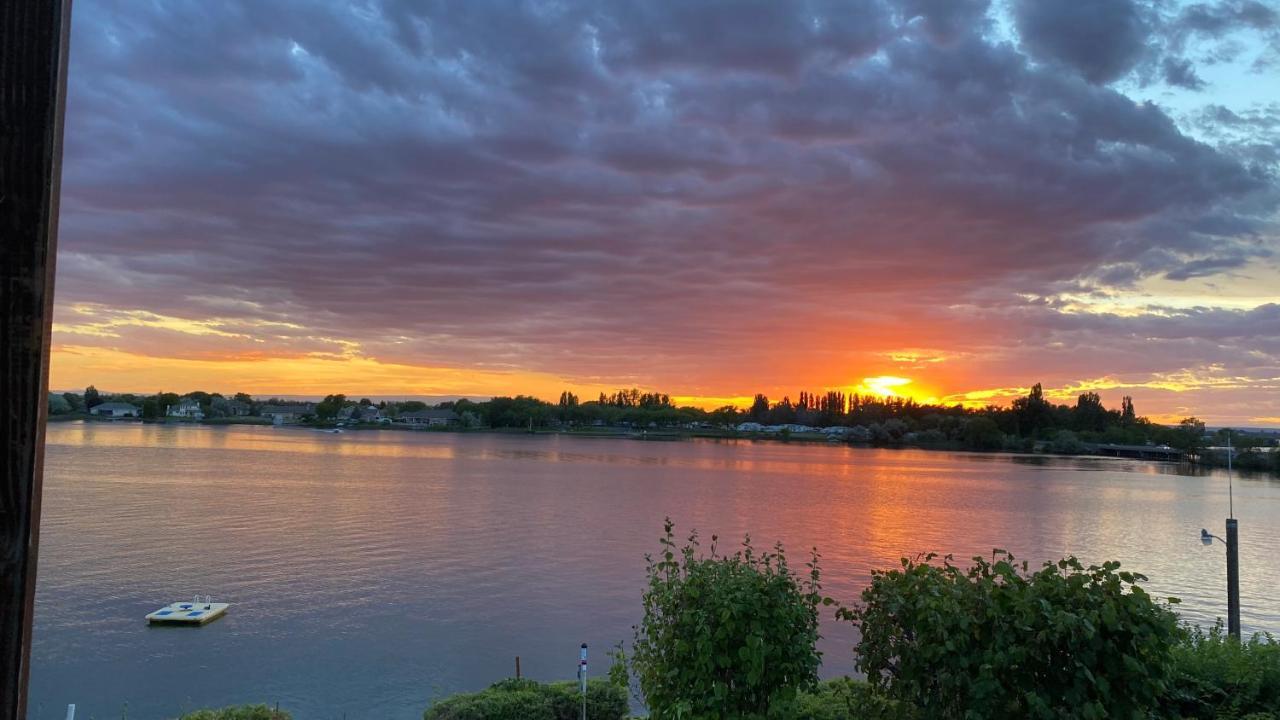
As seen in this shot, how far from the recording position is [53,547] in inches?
1681

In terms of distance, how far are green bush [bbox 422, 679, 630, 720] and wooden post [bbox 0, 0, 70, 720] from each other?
11.7 meters

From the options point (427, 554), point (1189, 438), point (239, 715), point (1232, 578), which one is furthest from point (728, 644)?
point (1189, 438)

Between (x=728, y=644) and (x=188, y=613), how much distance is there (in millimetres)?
29665

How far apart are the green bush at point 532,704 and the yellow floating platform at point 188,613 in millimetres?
21285

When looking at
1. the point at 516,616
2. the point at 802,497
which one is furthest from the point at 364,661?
the point at 802,497

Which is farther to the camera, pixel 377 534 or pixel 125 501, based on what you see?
pixel 125 501

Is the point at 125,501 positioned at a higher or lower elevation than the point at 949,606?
lower

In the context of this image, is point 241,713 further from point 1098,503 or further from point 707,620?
point 1098,503

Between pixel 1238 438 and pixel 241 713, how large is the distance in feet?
684

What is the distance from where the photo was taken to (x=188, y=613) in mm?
29625

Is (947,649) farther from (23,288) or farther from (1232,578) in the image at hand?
(1232,578)

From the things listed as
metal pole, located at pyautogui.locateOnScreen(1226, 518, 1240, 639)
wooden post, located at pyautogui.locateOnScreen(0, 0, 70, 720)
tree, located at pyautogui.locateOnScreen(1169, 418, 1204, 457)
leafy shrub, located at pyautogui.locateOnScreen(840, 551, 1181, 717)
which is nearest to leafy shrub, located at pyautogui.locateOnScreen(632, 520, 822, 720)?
leafy shrub, located at pyautogui.locateOnScreen(840, 551, 1181, 717)

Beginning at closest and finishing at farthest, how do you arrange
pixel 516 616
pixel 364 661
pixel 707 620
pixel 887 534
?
pixel 707 620, pixel 364 661, pixel 516 616, pixel 887 534

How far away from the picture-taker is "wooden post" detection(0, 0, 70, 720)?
1.35 m
